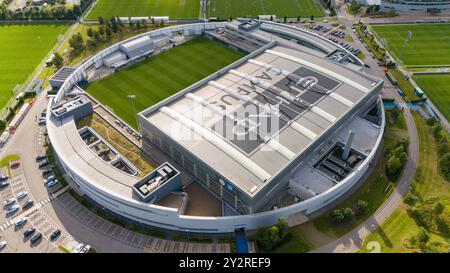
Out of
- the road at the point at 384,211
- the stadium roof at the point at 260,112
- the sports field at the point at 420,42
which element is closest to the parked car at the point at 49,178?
the stadium roof at the point at 260,112

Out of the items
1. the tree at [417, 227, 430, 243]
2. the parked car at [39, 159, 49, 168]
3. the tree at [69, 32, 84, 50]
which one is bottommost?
the parked car at [39, 159, 49, 168]

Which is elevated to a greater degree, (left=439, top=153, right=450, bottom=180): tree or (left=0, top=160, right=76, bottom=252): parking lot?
(left=439, top=153, right=450, bottom=180): tree

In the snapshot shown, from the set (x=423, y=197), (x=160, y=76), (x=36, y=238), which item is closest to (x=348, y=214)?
(x=423, y=197)

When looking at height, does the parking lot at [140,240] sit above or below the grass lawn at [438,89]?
below

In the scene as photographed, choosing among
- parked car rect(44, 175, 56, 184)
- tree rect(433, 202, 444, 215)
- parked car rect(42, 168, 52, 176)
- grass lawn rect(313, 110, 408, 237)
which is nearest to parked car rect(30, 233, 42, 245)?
parked car rect(44, 175, 56, 184)

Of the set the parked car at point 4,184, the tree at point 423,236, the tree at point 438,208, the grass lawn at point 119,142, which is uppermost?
the grass lawn at point 119,142

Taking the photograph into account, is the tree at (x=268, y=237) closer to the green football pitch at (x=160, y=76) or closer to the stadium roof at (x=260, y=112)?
the stadium roof at (x=260, y=112)

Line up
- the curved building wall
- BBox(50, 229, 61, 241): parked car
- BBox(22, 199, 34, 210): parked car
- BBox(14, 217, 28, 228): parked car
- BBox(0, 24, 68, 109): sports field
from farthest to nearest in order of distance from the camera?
BBox(0, 24, 68, 109): sports field
BBox(22, 199, 34, 210): parked car
BBox(14, 217, 28, 228): parked car
BBox(50, 229, 61, 241): parked car
the curved building wall

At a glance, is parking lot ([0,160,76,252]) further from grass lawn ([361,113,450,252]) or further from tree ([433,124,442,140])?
tree ([433,124,442,140])
